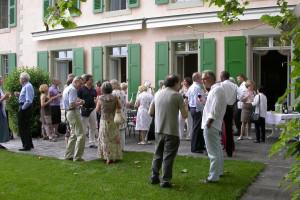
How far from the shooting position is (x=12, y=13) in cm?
2233

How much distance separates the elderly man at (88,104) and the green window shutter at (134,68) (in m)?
5.61

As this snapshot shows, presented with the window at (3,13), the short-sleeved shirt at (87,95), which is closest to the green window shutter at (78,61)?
the window at (3,13)

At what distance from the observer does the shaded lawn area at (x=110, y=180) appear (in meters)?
6.56

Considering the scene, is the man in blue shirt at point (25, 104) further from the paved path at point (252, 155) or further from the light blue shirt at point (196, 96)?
the light blue shirt at point (196, 96)

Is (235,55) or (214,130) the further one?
(235,55)

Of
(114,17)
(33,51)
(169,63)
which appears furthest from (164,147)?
(33,51)

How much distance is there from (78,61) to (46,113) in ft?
20.0

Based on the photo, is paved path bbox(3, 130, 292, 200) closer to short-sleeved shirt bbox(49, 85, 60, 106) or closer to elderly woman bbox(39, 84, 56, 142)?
elderly woman bbox(39, 84, 56, 142)

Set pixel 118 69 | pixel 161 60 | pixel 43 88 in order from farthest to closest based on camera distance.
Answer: pixel 118 69
pixel 161 60
pixel 43 88

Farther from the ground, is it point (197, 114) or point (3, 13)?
point (3, 13)

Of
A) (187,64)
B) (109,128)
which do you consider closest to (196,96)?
(109,128)

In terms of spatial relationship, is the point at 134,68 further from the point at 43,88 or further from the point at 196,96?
the point at 196,96

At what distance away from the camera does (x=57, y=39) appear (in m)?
19.9

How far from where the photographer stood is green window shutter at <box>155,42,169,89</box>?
52.6 feet
